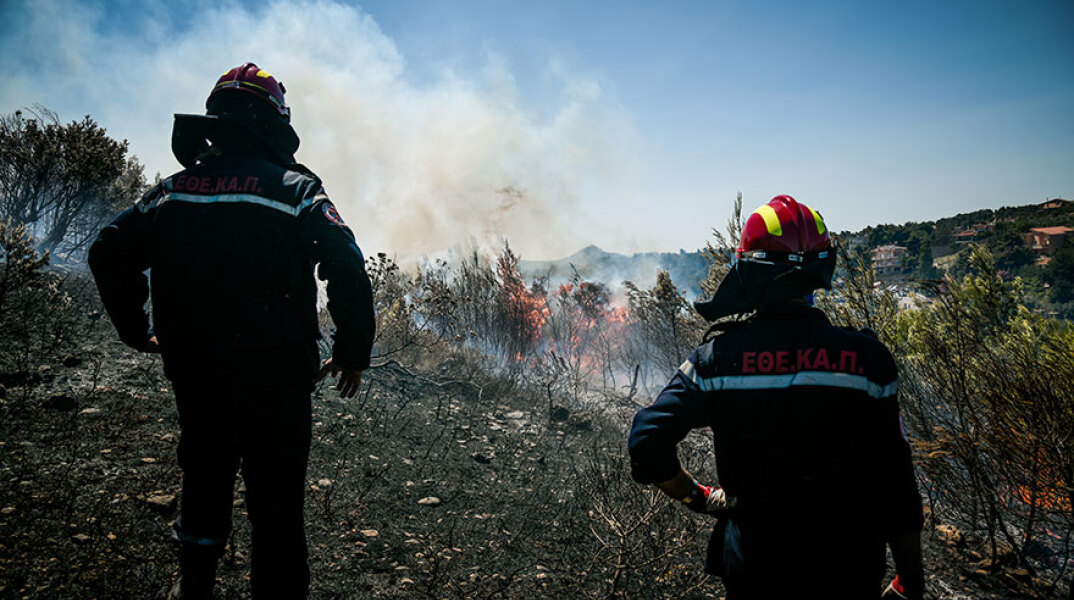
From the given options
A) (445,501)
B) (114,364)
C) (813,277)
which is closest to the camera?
(813,277)

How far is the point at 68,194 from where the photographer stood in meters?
11.0

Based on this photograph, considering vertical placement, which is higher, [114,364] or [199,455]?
[114,364]

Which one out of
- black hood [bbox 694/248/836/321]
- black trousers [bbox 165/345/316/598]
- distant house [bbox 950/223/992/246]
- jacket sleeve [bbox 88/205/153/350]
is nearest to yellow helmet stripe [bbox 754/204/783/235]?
black hood [bbox 694/248/836/321]

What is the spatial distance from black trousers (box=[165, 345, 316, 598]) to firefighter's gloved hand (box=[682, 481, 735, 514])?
1.27 meters

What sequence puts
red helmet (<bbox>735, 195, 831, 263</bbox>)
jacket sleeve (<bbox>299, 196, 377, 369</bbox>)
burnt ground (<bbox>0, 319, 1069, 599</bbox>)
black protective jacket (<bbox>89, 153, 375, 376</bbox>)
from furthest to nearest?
burnt ground (<bbox>0, 319, 1069, 599</bbox>) → jacket sleeve (<bbox>299, 196, 377, 369</bbox>) → black protective jacket (<bbox>89, 153, 375, 376</bbox>) → red helmet (<bbox>735, 195, 831, 263</bbox>)

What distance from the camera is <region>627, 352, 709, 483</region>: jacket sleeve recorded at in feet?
4.76

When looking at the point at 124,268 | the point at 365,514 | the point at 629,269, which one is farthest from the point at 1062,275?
the point at 124,268

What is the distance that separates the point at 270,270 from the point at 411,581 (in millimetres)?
2082

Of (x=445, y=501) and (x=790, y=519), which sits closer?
(x=790, y=519)

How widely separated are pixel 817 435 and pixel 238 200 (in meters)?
2.05

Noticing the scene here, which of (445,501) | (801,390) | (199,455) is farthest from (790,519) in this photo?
(445,501)

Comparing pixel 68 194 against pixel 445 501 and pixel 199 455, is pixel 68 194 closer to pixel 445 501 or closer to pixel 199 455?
pixel 445 501

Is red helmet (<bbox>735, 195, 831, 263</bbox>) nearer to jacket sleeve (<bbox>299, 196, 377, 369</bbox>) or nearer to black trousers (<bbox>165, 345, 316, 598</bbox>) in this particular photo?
jacket sleeve (<bbox>299, 196, 377, 369</bbox>)

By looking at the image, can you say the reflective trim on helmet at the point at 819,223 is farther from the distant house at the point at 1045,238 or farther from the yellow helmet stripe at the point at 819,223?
the distant house at the point at 1045,238
